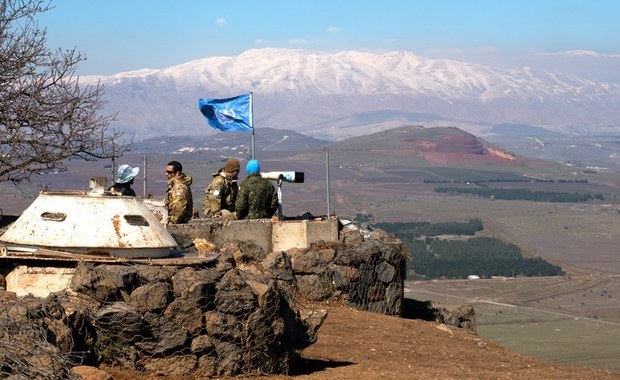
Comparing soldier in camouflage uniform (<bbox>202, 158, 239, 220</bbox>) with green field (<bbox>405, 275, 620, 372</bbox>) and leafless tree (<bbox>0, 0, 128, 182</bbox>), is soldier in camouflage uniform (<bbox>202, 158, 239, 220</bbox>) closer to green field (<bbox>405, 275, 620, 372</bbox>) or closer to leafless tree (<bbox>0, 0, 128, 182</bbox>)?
leafless tree (<bbox>0, 0, 128, 182</bbox>)

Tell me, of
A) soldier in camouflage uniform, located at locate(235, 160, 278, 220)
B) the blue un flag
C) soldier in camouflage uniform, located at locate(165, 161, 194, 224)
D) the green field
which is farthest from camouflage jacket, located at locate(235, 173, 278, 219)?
the green field

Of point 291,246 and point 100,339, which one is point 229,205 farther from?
point 100,339

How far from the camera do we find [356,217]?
169 metres

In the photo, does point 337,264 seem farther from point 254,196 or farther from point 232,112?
point 232,112

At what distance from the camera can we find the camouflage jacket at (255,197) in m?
19.7

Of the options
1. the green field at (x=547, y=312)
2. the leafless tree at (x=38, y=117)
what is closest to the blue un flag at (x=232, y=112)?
the leafless tree at (x=38, y=117)

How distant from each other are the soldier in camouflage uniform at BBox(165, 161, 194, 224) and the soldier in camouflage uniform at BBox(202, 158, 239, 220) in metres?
1.11

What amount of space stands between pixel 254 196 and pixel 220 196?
0.82 m

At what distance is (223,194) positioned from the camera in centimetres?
2047

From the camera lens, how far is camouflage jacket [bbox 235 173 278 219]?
19.7 metres

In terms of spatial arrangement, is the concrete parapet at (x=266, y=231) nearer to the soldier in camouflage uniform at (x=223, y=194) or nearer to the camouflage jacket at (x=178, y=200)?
the camouflage jacket at (x=178, y=200)

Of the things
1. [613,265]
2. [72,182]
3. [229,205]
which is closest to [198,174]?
[72,182]

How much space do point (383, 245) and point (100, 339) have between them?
31.1ft

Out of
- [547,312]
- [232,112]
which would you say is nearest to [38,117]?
[232,112]
